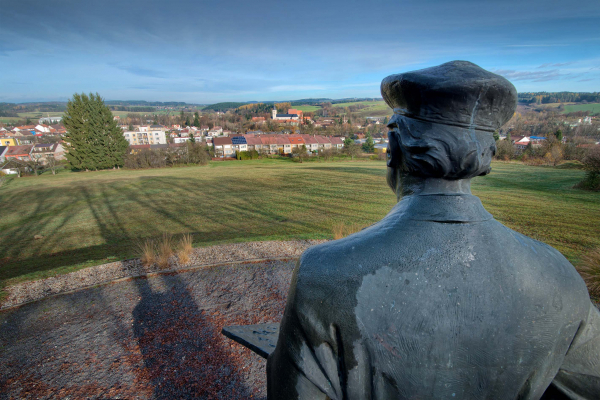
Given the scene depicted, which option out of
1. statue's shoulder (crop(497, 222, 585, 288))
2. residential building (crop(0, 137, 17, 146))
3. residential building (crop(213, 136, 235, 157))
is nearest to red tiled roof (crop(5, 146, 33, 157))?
residential building (crop(0, 137, 17, 146))

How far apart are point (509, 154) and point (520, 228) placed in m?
25.8

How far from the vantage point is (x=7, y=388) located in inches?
162

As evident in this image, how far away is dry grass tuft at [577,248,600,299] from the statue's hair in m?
6.90

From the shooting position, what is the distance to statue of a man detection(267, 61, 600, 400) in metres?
0.80

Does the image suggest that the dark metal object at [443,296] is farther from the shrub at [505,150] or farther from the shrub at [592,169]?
the shrub at [505,150]

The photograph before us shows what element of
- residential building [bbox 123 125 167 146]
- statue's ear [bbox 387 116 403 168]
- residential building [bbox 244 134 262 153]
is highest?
statue's ear [bbox 387 116 403 168]

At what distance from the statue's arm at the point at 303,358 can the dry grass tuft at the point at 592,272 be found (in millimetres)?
7075

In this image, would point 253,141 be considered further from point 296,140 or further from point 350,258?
point 350,258

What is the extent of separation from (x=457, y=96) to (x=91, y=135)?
46.3 meters

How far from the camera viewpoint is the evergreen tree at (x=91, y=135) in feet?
124

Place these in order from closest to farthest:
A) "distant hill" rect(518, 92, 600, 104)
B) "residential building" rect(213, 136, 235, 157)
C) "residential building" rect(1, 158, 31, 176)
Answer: "residential building" rect(1, 158, 31, 176) < "residential building" rect(213, 136, 235, 157) < "distant hill" rect(518, 92, 600, 104)

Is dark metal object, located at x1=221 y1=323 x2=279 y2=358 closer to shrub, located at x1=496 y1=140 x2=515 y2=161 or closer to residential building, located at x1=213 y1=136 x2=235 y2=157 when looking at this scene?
shrub, located at x1=496 y1=140 x2=515 y2=161

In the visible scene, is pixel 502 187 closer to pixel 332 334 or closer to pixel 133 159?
pixel 332 334

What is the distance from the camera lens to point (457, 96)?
2.70ft
